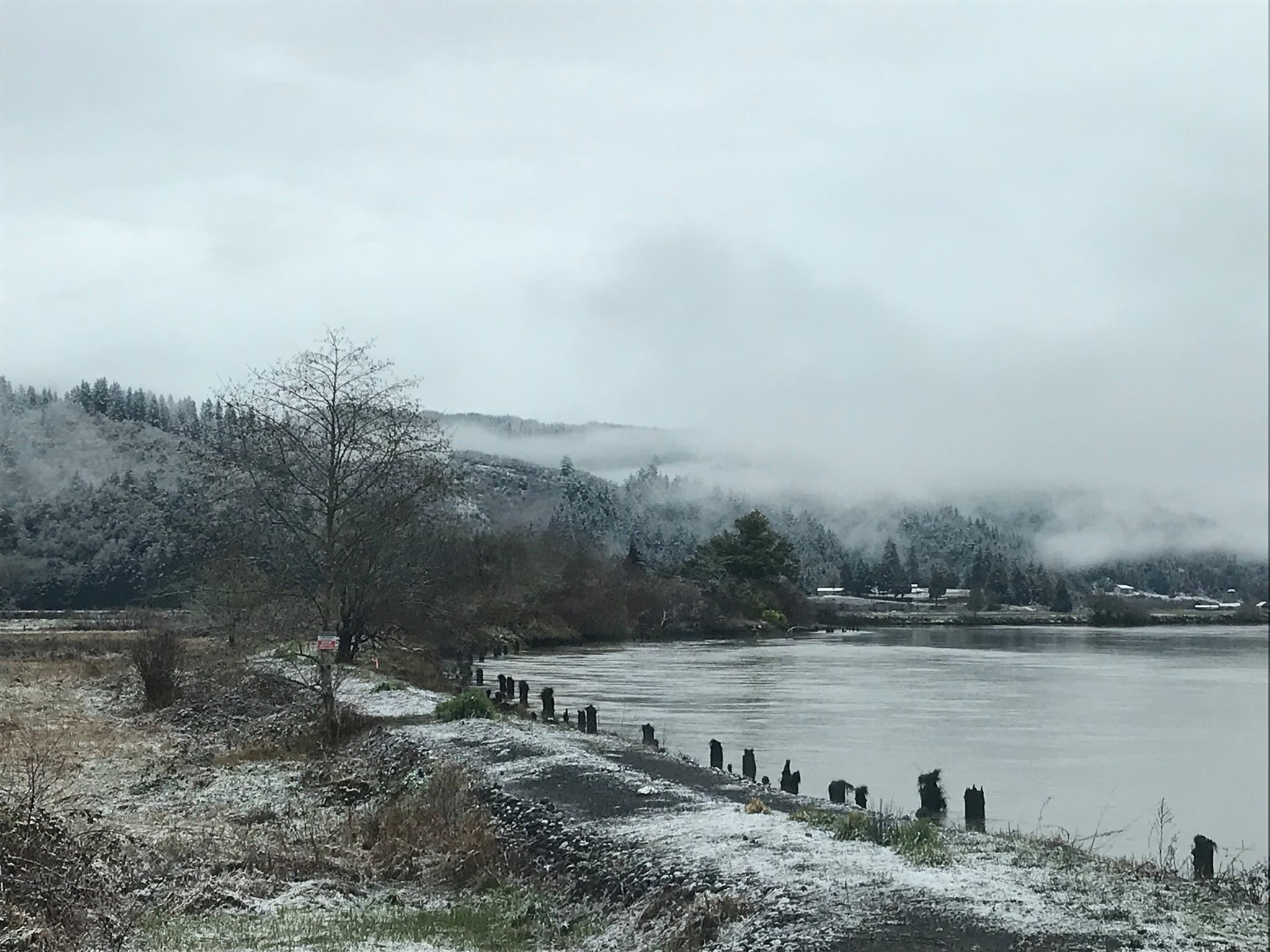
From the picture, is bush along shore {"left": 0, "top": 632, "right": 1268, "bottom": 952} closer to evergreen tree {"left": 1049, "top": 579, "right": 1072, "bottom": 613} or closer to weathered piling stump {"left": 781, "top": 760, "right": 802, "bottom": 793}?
weathered piling stump {"left": 781, "top": 760, "right": 802, "bottom": 793}

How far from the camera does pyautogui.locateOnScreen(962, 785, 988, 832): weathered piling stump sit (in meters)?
14.2

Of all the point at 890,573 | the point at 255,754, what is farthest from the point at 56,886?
the point at 890,573

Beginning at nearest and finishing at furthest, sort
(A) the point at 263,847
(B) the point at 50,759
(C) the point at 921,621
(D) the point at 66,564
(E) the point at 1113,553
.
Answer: (E) the point at 1113,553 < (A) the point at 263,847 < (B) the point at 50,759 < (D) the point at 66,564 < (C) the point at 921,621

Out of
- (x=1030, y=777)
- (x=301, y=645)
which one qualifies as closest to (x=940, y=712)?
(x=1030, y=777)

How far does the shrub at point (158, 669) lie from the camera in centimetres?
2516

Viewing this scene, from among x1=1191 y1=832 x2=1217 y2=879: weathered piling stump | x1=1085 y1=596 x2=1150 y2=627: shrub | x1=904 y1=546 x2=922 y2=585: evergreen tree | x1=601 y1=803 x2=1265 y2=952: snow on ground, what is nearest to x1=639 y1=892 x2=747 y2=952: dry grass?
x1=601 y1=803 x2=1265 y2=952: snow on ground

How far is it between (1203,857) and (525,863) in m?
6.49

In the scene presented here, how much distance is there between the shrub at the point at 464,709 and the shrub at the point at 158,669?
24.6 ft

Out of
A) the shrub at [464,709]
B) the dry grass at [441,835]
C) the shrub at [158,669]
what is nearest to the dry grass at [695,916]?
the dry grass at [441,835]

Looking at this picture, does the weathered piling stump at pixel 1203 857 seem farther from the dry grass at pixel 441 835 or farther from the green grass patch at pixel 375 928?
the dry grass at pixel 441 835

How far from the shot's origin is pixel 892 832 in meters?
11.3

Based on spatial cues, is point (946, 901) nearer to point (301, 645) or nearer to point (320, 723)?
point (320, 723)

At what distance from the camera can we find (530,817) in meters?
13.1

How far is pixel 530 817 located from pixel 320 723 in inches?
356
